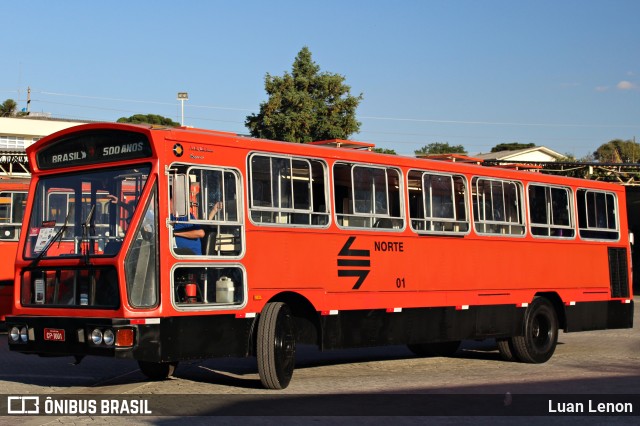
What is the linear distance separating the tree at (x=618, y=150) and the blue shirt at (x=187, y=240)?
222 feet

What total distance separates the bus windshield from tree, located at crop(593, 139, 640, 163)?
67554 mm

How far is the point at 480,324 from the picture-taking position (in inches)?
608

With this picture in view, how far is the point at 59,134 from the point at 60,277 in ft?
5.98

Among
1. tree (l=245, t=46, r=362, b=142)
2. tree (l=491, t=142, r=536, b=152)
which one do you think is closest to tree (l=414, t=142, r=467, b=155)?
tree (l=491, t=142, r=536, b=152)

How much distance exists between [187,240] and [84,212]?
133 cm

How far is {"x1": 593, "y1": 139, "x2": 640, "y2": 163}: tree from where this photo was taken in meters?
78.2

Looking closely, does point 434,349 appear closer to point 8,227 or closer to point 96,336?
point 96,336

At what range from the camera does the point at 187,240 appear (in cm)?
1127

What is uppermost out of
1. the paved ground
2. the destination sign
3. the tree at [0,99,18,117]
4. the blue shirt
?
the tree at [0,99,18,117]

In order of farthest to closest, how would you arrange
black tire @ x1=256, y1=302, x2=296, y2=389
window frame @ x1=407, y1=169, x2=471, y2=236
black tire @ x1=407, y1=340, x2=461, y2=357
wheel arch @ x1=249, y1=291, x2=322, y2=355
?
black tire @ x1=407, y1=340, x2=461, y2=357, window frame @ x1=407, y1=169, x2=471, y2=236, wheel arch @ x1=249, y1=291, x2=322, y2=355, black tire @ x1=256, y1=302, x2=296, y2=389

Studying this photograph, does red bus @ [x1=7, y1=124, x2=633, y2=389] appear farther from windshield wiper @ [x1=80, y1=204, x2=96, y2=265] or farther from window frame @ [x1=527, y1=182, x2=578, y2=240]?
window frame @ [x1=527, y1=182, x2=578, y2=240]

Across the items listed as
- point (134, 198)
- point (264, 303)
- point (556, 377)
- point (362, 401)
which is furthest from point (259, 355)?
point (556, 377)

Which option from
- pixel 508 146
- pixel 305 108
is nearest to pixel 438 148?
pixel 508 146

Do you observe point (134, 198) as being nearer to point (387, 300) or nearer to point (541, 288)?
point (387, 300)
